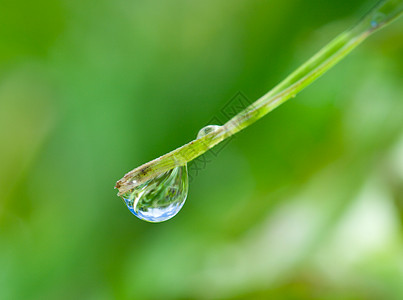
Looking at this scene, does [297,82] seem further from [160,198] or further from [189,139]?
[189,139]

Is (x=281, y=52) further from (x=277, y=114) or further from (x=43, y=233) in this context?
(x=43, y=233)

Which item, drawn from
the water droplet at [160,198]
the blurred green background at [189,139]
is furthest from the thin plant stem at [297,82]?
the blurred green background at [189,139]

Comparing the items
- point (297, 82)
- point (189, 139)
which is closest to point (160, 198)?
point (297, 82)

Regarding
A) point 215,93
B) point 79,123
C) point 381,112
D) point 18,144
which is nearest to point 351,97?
point 381,112

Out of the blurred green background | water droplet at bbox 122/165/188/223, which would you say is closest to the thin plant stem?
water droplet at bbox 122/165/188/223

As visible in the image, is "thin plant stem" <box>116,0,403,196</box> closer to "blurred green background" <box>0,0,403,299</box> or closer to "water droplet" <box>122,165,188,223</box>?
"water droplet" <box>122,165,188,223</box>

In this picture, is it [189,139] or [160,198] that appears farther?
[189,139]

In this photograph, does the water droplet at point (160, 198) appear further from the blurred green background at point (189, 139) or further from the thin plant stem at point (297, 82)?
the blurred green background at point (189, 139)
